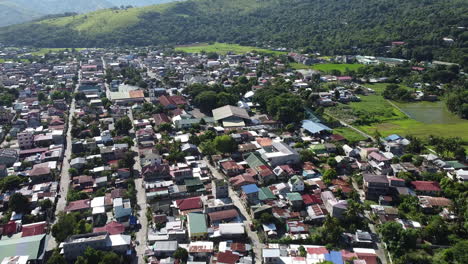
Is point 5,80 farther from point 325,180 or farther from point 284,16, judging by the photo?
point 284,16

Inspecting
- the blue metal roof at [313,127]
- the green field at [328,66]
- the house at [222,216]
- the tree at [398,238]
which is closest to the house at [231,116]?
the blue metal roof at [313,127]

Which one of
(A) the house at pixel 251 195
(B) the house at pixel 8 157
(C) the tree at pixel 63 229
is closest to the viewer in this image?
(C) the tree at pixel 63 229

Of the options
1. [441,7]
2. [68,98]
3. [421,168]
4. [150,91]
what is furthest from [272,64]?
[441,7]

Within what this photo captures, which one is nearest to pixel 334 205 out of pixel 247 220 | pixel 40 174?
pixel 247 220

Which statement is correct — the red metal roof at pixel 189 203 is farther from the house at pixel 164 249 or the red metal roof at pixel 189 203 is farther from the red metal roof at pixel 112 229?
the red metal roof at pixel 112 229

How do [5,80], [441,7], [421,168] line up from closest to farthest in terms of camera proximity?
[421,168], [5,80], [441,7]

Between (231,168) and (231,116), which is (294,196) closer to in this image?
(231,168)

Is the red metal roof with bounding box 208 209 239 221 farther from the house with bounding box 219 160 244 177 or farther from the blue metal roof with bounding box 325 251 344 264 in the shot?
the blue metal roof with bounding box 325 251 344 264
